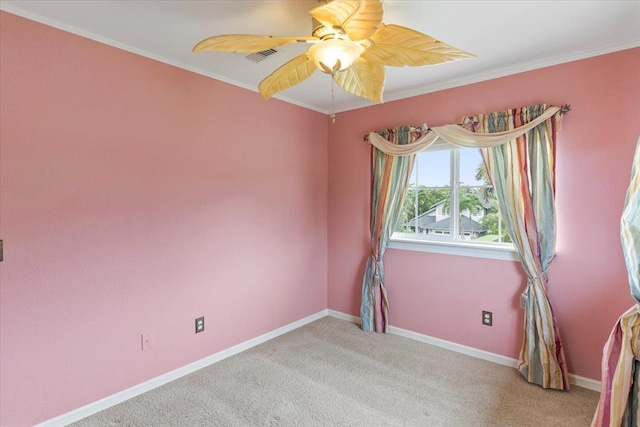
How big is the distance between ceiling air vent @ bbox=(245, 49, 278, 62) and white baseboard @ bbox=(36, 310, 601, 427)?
2.41m

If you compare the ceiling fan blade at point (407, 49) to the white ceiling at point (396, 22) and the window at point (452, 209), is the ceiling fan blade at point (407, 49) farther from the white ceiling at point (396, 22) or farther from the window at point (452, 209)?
the window at point (452, 209)

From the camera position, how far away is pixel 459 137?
115 inches

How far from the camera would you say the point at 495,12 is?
191 centimetres

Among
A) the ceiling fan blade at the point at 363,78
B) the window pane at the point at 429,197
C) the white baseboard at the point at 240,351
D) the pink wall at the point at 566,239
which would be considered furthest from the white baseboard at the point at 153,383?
the ceiling fan blade at the point at 363,78

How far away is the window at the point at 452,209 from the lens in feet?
9.69

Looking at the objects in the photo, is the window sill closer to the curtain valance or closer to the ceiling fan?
the curtain valance

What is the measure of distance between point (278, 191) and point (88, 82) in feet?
5.80

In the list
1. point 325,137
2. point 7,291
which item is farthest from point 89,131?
point 325,137

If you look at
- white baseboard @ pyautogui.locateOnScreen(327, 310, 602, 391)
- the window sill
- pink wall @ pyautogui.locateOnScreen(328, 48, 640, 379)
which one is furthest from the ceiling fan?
white baseboard @ pyautogui.locateOnScreen(327, 310, 602, 391)

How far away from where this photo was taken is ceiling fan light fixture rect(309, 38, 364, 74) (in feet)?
4.91

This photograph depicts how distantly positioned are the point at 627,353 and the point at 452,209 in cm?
171

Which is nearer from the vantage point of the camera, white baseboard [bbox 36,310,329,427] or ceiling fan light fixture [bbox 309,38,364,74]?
ceiling fan light fixture [bbox 309,38,364,74]

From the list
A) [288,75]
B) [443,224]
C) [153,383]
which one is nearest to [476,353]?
[443,224]

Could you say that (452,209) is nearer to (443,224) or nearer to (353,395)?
(443,224)
